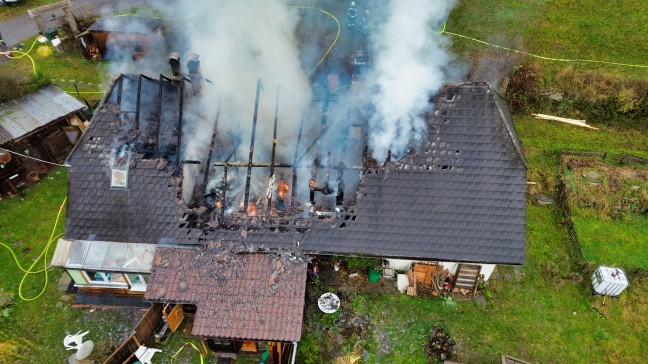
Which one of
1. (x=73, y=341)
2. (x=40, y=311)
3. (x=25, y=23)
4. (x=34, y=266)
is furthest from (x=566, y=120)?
(x=25, y=23)

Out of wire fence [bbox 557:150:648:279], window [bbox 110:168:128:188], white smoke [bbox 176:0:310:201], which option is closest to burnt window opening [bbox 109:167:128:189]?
window [bbox 110:168:128:188]

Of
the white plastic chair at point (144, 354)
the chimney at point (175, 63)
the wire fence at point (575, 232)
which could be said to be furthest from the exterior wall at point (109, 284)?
the wire fence at point (575, 232)

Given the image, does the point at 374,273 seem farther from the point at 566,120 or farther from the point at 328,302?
the point at 566,120

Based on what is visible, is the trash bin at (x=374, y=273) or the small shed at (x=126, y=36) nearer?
the trash bin at (x=374, y=273)

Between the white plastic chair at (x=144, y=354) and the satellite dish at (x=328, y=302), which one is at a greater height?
the satellite dish at (x=328, y=302)

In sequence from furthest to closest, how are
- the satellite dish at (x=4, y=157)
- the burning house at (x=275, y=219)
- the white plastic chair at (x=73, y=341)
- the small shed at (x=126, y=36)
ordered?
the small shed at (x=126, y=36)
the satellite dish at (x=4, y=157)
the white plastic chair at (x=73, y=341)
the burning house at (x=275, y=219)

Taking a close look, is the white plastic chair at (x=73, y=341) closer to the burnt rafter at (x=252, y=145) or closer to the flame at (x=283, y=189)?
the burnt rafter at (x=252, y=145)

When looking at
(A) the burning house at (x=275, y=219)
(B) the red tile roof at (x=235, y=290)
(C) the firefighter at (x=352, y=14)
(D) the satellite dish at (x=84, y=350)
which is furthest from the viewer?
(C) the firefighter at (x=352, y=14)

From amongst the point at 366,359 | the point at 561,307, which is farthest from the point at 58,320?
the point at 561,307
